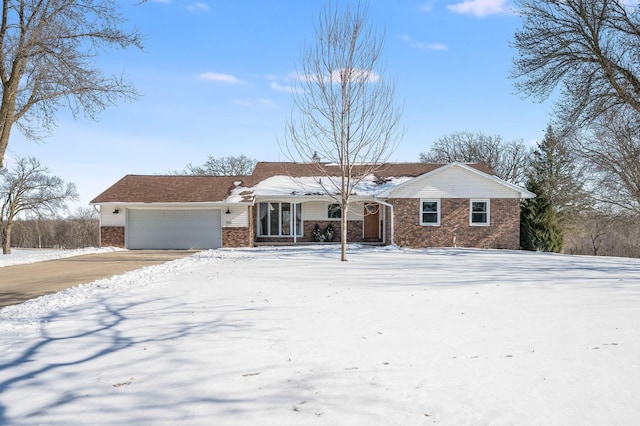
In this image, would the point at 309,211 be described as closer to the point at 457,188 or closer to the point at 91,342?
the point at 457,188

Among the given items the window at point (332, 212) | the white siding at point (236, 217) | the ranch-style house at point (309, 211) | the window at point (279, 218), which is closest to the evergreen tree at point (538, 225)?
the ranch-style house at point (309, 211)

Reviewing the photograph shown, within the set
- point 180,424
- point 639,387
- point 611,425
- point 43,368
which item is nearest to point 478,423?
point 611,425

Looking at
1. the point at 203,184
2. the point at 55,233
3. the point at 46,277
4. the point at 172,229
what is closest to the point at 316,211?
the point at 203,184

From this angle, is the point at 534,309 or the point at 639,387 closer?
the point at 639,387

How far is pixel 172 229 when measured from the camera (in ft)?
80.3

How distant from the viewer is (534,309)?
713cm

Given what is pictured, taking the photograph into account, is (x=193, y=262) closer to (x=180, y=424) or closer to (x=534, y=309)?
(x=534, y=309)

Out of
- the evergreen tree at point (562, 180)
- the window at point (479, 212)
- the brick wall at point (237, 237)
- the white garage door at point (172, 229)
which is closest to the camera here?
the window at point (479, 212)

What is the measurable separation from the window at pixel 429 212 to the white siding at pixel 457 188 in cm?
32

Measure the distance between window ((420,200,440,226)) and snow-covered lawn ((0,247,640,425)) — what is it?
13.6m

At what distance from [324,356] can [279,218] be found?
20313 millimetres

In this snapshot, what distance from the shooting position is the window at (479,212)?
22.9m

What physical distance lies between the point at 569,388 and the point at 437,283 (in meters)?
6.21

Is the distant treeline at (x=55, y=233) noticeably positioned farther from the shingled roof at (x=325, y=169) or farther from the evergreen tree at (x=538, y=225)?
the evergreen tree at (x=538, y=225)
